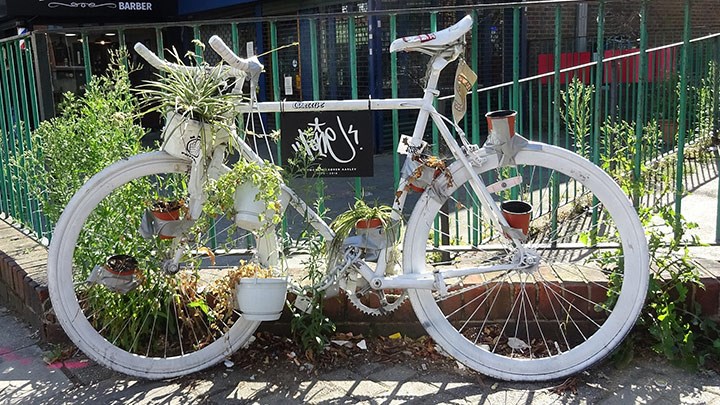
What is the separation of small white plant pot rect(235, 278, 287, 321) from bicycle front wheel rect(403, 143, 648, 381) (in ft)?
1.77

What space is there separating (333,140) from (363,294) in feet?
2.35

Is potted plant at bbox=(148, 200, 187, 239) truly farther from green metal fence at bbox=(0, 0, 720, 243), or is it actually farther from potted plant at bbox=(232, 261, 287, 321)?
green metal fence at bbox=(0, 0, 720, 243)

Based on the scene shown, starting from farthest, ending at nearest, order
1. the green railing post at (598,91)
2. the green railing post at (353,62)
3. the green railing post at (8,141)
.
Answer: the green railing post at (8,141)
the green railing post at (353,62)
the green railing post at (598,91)

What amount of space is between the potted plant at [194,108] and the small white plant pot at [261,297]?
0.56 metres

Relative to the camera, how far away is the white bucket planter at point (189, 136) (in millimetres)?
2656

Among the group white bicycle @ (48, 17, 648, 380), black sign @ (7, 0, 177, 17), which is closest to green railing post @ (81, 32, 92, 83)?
white bicycle @ (48, 17, 648, 380)

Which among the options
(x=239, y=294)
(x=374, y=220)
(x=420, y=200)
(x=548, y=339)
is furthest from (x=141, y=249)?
(x=548, y=339)

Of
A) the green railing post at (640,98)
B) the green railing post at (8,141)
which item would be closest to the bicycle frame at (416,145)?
the green railing post at (640,98)

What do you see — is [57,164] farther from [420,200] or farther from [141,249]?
[420,200]

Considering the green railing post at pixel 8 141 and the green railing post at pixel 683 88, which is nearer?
the green railing post at pixel 683 88

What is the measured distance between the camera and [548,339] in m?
3.06

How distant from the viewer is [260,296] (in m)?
2.72

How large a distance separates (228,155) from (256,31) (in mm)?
8426

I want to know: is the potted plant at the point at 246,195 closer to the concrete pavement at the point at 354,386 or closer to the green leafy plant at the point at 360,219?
the green leafy plant at the point at 360,219
